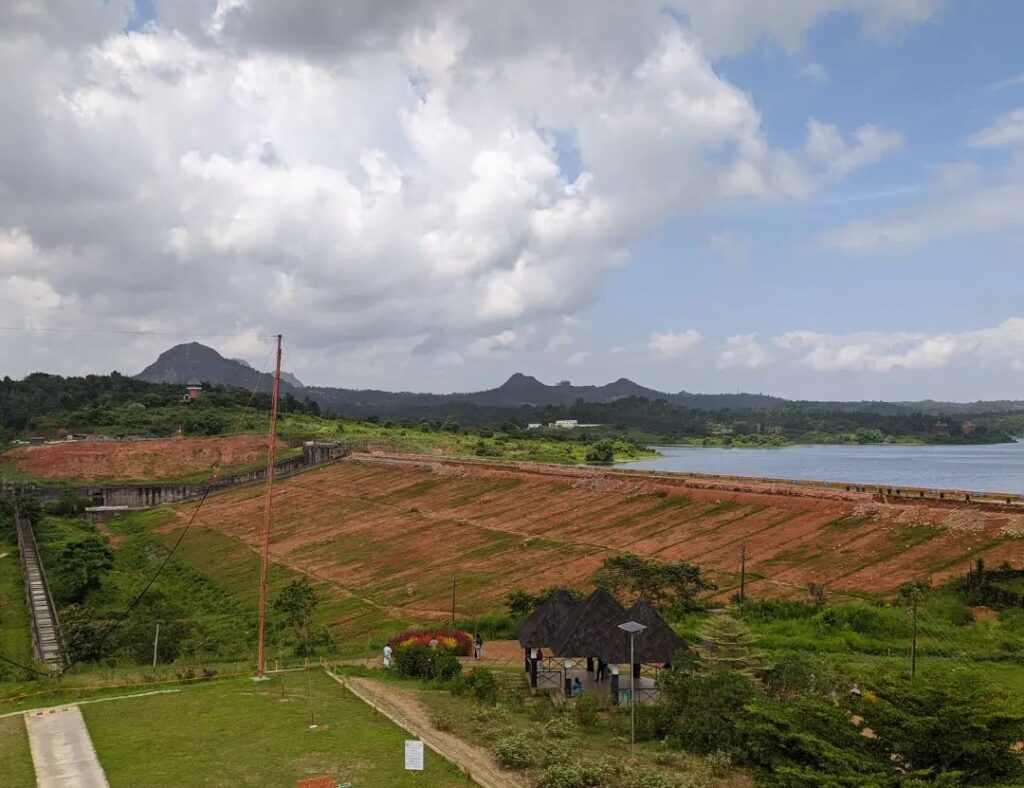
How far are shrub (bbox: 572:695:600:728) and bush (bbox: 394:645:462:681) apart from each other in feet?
16.3

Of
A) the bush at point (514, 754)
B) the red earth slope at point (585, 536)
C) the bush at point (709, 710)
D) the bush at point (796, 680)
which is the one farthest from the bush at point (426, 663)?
the red earth slope at point (585, 536)

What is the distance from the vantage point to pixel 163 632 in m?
30.1

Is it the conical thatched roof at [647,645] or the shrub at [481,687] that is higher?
the conical thatched roof at [647,645]

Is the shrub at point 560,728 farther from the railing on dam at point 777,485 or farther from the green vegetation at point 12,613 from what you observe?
the railing on dam at point 777,485

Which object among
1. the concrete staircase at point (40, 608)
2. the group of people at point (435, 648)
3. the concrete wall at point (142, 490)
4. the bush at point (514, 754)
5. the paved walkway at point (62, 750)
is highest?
the bush at point (514, 754)

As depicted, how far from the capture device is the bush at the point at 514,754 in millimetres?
15828

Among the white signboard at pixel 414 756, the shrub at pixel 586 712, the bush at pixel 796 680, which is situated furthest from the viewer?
the shrub at pixel 586 712

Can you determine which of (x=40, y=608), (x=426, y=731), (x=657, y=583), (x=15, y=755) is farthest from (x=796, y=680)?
(x=40, y=608)

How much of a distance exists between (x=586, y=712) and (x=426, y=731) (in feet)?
12.1

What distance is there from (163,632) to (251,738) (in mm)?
14674

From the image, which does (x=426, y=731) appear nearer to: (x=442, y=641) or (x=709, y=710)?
(x=709, y=710)

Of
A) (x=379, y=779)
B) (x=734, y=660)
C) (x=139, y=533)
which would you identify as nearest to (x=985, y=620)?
(x=734, y=660)

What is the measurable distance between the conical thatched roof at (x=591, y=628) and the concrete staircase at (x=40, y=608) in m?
18.4

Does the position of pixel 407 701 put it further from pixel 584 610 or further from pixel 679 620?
pixel 679 620
